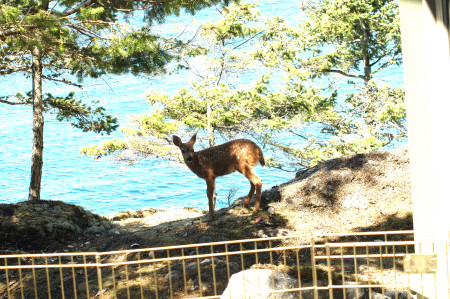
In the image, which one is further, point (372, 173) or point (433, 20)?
point (372, 173)

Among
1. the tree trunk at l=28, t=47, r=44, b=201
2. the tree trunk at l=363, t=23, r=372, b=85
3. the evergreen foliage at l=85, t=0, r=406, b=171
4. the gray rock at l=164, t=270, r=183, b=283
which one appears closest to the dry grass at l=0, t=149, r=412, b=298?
the gray rock at l=164, t=270, r=183, b=283

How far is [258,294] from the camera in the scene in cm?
649

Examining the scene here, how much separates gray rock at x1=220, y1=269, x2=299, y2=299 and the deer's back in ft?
12.3

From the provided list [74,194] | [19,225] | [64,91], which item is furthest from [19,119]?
[19,225]

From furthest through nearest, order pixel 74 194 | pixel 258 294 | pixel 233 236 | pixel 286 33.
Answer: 1. pixel 74 194
2. pixel 286 33
3. pixel 233 236
4. pixel 258 294

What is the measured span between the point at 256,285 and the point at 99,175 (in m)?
32.8

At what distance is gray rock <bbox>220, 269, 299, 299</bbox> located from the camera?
6652 millimetres

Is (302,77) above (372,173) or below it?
above

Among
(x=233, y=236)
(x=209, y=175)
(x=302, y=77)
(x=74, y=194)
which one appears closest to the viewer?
(x=233, y=236)

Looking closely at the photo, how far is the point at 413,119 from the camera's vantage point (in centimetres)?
689

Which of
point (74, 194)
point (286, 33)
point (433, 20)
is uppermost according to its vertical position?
point (286, 33)

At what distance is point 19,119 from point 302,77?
3378cm

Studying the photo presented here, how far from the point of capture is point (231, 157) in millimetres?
10695

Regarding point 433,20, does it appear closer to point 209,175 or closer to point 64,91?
point 209,175
